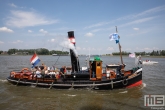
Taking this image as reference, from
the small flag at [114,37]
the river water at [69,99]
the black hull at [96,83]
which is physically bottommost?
the river water at [69,99]

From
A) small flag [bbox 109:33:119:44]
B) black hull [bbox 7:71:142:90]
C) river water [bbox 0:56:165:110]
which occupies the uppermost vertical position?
small flag [bbox 109:33:119:44]

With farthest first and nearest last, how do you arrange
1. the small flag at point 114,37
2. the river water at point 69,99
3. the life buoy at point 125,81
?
1. the small flag at point 114,37
2. the life buoy at point 125,81
3. the river water at point 69,99

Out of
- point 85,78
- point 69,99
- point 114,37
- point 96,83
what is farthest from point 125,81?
point 69,99

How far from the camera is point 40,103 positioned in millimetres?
11875

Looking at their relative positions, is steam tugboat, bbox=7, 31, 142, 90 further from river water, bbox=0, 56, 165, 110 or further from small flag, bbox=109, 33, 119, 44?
small flag, bbox=109, 33, 119, 44

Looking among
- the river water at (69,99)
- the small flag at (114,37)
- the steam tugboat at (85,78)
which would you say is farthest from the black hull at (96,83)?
the small flag at (114,37)

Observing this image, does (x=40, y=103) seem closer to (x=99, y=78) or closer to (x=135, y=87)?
(x=99, y=78)

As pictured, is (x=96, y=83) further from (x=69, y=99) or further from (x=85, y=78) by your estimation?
(x=69, y=99)

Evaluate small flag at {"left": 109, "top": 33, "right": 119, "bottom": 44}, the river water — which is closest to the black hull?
the river water

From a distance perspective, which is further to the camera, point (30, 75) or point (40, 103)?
point (30, 75)

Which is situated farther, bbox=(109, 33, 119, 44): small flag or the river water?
bbox=(109, 33, 119, 44): small flag

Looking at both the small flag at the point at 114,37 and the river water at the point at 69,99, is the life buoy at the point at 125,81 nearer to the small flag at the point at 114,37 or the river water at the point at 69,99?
the river water at the point at 69,99

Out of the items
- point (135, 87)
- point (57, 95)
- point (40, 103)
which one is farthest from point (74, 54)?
point (135, 87)

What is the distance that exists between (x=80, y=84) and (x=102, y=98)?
8.12ft
